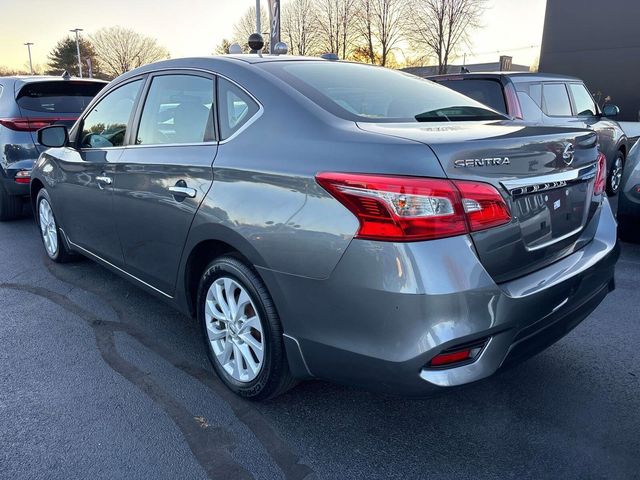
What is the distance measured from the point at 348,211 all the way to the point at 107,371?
1.86 metres

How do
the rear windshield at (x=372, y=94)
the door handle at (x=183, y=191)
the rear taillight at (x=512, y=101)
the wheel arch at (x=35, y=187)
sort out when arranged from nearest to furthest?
the rear windshield at (x=372, y=94) → the door handle at (x=183, y=191) → the wheel arch at (x=35, y=187) → the rear taillight at (x=512, y=101)

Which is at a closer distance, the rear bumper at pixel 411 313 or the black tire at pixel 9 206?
the rear bumper at pixel 411 313

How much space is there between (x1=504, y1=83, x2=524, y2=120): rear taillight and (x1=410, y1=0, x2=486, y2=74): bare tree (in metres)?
24.8

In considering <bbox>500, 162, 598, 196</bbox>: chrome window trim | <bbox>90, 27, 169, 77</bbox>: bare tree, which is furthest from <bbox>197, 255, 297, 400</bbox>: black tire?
<bbox>90, 27, 169, 77</bbox>: bare tree

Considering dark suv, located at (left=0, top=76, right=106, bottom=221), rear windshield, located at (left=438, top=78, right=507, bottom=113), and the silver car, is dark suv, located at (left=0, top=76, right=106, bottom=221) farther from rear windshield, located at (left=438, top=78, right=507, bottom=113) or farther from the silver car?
rear windshield, located at (left=438, top=78, right=507, bottom=113)

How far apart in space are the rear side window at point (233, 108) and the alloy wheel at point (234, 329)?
740 mm

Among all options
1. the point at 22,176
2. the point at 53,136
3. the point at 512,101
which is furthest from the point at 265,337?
the point at 22,176

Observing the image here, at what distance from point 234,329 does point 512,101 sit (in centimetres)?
444

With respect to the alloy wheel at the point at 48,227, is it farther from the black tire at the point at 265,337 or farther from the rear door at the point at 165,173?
the black tire at the point at 265,337

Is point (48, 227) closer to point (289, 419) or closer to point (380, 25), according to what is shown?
point (289, 419)

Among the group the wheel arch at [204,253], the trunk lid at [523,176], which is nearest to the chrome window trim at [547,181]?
the trunk lid at [523,176]

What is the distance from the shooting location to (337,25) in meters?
32.6

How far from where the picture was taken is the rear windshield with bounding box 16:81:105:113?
6289 mm

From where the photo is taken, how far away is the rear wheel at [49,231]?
464 cm
